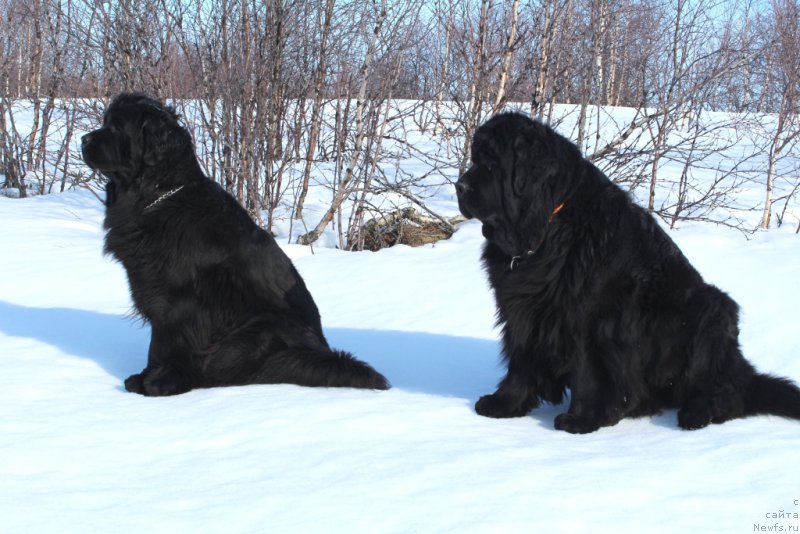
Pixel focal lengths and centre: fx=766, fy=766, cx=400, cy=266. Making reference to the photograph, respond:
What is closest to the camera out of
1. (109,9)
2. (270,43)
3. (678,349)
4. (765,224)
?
(678,349)

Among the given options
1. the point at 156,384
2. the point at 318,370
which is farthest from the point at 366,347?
the point at 156,384

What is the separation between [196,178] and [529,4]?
6523 mm

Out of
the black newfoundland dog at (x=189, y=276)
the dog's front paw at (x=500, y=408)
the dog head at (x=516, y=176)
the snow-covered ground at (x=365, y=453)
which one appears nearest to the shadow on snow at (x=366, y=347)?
the snow-covered ground at (x=365, y=453)

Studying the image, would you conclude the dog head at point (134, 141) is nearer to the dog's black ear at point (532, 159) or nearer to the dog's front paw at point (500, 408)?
the dog's black ear at point (532, 159)

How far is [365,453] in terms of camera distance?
9.94 feet

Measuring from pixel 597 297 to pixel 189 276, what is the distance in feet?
7.04

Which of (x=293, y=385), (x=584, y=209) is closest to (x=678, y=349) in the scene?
(x=584, y=209)

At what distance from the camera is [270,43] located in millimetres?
8203

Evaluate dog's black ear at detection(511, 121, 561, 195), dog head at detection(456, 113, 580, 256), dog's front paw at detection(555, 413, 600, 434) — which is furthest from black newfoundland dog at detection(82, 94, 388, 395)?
dog's black ear at detection(511, 121, 561, 195)

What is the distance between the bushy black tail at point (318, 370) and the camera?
4105 mm

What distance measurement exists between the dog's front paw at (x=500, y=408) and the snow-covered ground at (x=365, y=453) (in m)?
0.07

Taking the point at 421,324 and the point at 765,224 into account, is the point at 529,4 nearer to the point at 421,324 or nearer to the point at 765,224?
the point at 765,224

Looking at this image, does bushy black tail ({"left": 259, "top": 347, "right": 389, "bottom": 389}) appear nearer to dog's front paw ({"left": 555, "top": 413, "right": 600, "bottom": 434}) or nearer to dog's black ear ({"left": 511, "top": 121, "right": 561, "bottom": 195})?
dog's front paw ({"left": 555, "top": 413, "right": 600, "bottom": 434})

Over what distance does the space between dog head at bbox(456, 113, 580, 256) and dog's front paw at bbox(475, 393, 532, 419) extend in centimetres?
74
